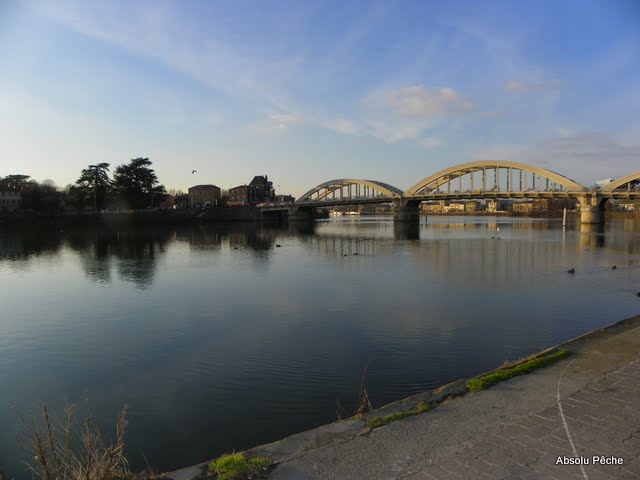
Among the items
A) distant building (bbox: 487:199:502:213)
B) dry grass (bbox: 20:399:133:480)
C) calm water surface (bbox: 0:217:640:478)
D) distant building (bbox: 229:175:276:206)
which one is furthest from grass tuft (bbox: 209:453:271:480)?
distant building (bbox: 487:199:502:213)

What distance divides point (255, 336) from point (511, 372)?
20.5ft

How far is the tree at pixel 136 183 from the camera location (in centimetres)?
7712

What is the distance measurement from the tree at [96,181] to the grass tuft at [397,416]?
82938mm

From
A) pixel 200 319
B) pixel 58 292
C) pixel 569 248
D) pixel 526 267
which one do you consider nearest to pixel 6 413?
pixel 200 319

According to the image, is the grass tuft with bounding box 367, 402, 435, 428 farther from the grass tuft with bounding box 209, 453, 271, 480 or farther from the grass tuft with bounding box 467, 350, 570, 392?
the grass tuft with bounding box 209, 453, 271, 480

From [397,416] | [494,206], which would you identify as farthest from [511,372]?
[494,206]

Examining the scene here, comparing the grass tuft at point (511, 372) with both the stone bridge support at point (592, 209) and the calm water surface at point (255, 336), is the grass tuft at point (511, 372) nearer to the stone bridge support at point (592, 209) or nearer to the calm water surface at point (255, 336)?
the calm water surface at point (255, 336)

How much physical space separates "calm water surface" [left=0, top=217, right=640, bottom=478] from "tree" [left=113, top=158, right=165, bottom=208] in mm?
59154

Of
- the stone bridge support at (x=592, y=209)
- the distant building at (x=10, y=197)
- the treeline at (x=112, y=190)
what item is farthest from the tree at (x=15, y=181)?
the stone bridge support at (x=592, y=209)

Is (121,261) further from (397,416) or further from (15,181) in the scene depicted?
(15,181)

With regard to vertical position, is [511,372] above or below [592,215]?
below

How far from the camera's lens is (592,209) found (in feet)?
188

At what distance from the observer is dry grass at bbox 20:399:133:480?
374cm

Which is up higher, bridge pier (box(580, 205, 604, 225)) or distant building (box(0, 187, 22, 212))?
distant building (box(0, 187, 22, 212))
